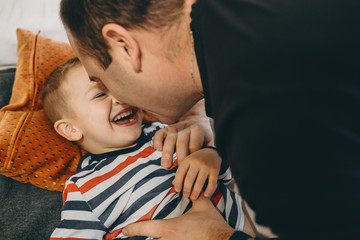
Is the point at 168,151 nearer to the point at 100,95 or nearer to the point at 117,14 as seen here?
the point at 100,95

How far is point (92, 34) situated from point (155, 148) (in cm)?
55

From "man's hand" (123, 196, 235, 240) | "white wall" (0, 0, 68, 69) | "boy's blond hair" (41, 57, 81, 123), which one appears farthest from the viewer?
"white wall" (0, 0, 68, 69)

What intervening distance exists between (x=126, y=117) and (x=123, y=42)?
55 centimetres

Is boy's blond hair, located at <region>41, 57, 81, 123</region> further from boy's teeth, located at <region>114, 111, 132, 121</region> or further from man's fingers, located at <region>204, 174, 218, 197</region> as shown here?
man's fingers, located at <region>204, 174, 218, 197</region>

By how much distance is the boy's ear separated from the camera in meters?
1.20

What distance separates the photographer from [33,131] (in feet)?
3.89

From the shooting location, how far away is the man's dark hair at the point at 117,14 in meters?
0.71

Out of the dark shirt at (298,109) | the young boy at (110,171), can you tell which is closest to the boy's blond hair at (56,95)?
the young boy at (110,171)

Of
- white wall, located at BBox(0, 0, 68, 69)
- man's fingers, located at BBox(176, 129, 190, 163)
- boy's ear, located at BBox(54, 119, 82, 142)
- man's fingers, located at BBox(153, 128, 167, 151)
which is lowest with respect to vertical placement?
boy's ear, located at BBox(54, 119, 82, 142)

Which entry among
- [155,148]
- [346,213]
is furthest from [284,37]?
[155,148]

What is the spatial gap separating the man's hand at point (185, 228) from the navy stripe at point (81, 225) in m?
0.10

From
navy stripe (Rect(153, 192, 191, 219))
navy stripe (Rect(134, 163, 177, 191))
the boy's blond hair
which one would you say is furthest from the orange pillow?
navy stripe (Rect(153, 192, 191, 219))

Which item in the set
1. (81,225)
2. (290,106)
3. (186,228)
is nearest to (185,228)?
(186,228)

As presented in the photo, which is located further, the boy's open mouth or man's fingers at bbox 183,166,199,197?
the boy's open mouth
